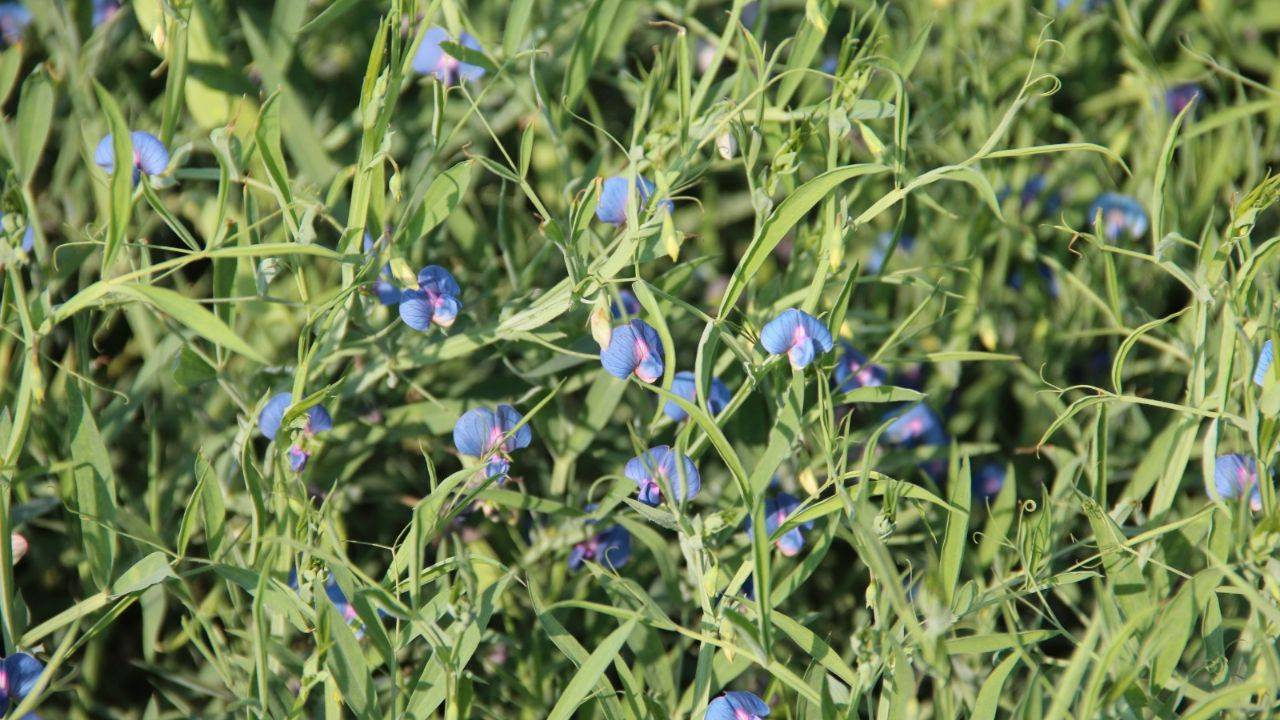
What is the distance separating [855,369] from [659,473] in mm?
315

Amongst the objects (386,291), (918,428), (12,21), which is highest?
(12,21)

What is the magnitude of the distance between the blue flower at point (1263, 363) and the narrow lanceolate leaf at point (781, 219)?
0.37 metres

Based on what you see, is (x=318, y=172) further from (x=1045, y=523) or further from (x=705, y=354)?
(x=1045, y=523)

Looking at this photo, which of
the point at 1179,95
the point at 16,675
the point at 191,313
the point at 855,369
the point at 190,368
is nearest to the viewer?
the point at 191,313

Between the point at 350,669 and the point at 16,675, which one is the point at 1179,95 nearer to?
the point at 350,669

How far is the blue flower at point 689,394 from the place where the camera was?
0.93m

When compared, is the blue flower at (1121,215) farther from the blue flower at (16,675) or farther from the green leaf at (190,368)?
the blue flower at (16,675)

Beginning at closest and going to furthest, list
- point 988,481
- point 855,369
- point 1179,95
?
point 855,369 < point 988,481 < point 1179,95

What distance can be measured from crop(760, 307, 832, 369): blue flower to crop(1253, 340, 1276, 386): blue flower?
370mm

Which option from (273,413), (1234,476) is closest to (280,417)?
(273,413)

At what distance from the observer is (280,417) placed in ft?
3.07

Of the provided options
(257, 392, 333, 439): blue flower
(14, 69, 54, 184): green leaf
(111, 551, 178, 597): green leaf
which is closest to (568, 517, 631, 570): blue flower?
(257, 392, 333, 439): blue flower

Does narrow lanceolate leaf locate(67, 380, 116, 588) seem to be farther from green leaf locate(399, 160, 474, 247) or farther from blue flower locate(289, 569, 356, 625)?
green leaf locate(399, 160, 474, 247)

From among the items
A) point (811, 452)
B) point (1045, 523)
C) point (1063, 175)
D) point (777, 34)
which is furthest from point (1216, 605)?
point (777, 34)
